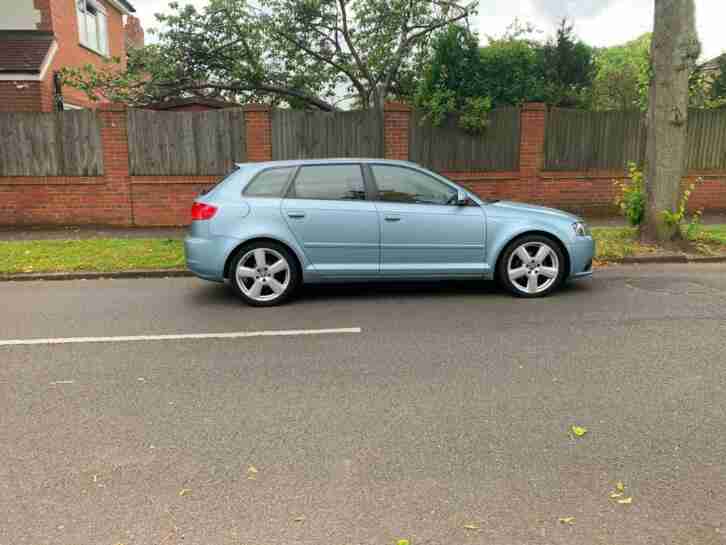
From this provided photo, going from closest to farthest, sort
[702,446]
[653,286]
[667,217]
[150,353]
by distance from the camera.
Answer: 1. [702,446]
2. [150,353]
3. [653,286]
4. [667,217]

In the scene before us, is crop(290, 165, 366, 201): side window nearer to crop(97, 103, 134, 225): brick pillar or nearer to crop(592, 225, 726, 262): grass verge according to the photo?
crop(592, 225, 726, 262): grass verge

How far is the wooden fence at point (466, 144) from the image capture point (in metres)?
12.4

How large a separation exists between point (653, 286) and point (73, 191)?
1036 cm

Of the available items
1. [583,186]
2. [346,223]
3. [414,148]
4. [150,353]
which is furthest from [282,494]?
[583,186]

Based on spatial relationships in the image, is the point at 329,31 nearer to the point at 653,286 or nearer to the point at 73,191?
the point at 73,191

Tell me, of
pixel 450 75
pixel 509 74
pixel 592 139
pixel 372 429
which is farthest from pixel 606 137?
pixel 372 429

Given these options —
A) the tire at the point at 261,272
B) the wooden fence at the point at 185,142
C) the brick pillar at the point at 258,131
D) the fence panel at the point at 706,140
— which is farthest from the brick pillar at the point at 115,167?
the fence panel at the point at 706,140

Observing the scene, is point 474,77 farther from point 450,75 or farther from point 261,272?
point 261,272

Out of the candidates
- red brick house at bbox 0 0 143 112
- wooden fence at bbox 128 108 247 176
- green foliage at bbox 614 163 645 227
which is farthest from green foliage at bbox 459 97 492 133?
red brick house at bbox 0 0 143 112

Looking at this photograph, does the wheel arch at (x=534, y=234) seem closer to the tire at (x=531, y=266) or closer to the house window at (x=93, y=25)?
the tire at (x=531, y=266)

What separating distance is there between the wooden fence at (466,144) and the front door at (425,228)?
18.4ft

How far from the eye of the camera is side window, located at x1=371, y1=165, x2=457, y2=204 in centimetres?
694

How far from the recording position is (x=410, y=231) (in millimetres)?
6840

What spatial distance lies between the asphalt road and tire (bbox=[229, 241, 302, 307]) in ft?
1.48
